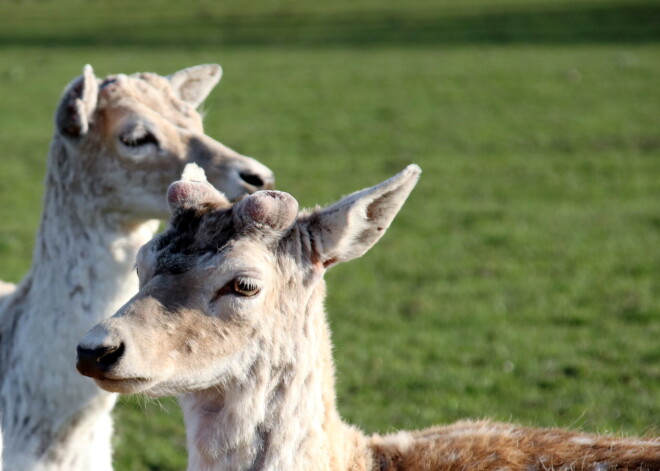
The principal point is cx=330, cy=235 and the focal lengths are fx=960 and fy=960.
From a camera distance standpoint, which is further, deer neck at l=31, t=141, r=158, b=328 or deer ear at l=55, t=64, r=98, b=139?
deer ear at l=55, t=64, r=98, b=139

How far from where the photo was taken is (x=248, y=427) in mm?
3359

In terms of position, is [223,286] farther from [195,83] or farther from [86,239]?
[195,83]

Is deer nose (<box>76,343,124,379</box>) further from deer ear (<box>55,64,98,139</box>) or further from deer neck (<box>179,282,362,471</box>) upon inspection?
deer ear (<box>55,64,98,139</box>)

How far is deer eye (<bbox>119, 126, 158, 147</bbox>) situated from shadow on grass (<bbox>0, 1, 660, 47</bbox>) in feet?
87.0

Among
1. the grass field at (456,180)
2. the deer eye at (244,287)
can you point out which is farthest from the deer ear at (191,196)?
the grass field at (456,180)

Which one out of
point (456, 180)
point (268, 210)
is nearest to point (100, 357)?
point (268, 210)

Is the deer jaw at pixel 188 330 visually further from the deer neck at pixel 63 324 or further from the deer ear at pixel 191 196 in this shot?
the deer neck at pixel 63 324

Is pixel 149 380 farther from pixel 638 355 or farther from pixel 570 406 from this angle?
pixel 638 355

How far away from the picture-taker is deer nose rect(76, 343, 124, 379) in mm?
3012

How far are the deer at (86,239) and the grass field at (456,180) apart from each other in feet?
1.63

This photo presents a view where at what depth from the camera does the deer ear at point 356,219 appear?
337 centimetres

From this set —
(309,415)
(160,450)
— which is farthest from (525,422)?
(309,415)

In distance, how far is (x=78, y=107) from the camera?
4918mm

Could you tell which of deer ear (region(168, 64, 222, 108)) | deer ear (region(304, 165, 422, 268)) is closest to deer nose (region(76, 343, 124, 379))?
deer ear (region(304, 165, 422, 268))
